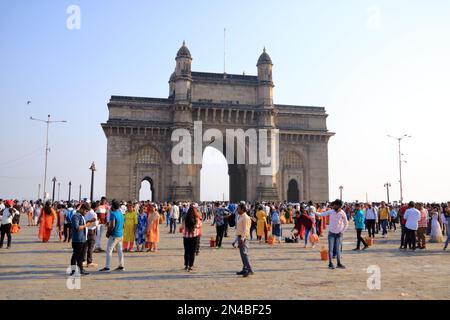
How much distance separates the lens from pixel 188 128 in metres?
45.5

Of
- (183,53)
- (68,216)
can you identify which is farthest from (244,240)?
(183,53)

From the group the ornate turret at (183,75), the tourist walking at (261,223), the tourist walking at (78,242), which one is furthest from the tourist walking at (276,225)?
the ornate turret at (183,75)

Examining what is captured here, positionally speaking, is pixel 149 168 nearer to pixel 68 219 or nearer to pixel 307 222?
pixel 68 219

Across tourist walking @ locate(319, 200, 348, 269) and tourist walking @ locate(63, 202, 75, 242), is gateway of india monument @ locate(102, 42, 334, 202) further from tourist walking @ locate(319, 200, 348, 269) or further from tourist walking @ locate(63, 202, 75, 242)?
tourist walking @ locate(319, 200, 348, 269)

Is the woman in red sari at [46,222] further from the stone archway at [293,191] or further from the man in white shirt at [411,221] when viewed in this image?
the stone archway at [293,191]

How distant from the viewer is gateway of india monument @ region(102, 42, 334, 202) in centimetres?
4534

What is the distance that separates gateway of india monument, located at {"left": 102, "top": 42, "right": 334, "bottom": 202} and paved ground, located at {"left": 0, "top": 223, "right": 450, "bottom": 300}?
97.5 ft

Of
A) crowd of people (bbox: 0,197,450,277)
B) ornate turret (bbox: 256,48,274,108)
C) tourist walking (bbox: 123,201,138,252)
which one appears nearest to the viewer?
crowd of people (bbox: 0,197,450,277)

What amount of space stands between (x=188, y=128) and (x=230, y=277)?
1415 inches

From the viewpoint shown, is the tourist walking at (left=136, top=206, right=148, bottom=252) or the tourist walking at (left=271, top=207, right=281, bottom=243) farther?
the tourist walking at (left=271, top=207, right=281, bottom=243)

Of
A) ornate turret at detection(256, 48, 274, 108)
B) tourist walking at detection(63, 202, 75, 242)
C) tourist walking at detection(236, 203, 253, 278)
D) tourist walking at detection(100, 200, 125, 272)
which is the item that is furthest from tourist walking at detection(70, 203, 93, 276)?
ornate turret at detection(256, 48, 274, 108)

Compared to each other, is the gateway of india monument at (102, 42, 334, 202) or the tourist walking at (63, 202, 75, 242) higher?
the gateway of india monument at (102, 42, 334, 202)

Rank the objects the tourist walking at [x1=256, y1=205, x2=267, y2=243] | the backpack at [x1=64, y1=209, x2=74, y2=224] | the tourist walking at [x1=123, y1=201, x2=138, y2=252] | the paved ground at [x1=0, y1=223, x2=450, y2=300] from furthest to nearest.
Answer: the tourist walking at [x1=256, y1=205, x2=267, y2=243] → the backpack at [x1=64, y1=209, x2=74, y2=224] → the tourist walking at [x1=123, y1=201, x2=138, y2=252] → the paved ground at [x1=0, y1=223, x2=450, y2=300]
